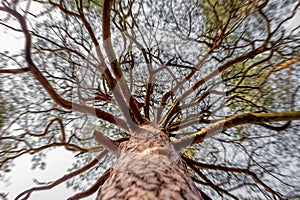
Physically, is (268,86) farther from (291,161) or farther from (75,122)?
(75,122)

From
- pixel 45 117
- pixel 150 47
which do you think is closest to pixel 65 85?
pixel 45 117

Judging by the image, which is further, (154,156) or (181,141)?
(181,141)

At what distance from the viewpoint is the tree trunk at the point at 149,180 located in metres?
0.88

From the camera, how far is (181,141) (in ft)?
6.23

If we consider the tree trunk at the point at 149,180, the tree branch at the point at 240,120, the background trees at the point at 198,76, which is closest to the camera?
the tree trunk at the point at 149,180

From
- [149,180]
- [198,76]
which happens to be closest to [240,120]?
[149,180]

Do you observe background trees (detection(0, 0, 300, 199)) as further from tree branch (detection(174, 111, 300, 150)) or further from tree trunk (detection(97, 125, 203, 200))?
tree trunk (detection(97, 125, 203, 200))

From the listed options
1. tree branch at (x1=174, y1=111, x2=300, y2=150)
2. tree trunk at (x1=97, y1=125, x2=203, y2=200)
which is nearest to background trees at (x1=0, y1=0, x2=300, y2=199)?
tree branch at (x1=174, y1=111, x2=300, y2=150)

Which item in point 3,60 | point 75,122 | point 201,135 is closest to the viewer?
point 201,135

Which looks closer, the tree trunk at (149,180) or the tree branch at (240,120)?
the tree trunk at (149,180)

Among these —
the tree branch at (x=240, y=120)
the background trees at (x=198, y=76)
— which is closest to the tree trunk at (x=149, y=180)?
the tree branch at (x=240, y=120)

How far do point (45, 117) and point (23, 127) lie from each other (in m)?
0.33

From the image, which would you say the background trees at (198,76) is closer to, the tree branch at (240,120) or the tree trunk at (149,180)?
the tree branch at (240,120)

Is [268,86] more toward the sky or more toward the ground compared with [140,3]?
more toward the ground
